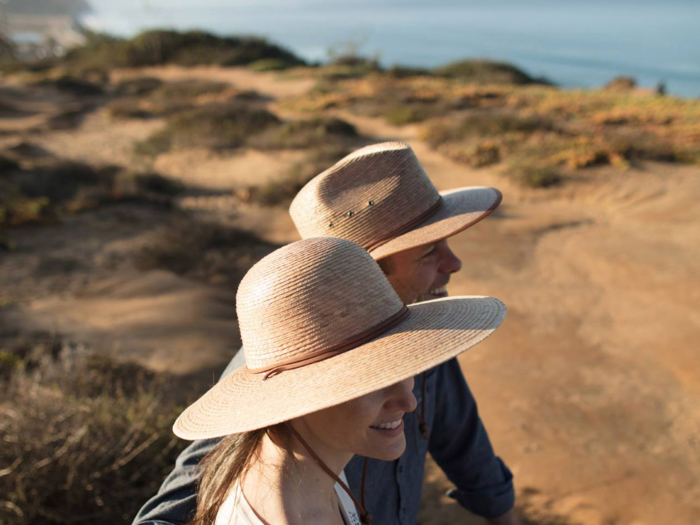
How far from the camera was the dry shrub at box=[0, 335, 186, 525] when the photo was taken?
274 centimetres

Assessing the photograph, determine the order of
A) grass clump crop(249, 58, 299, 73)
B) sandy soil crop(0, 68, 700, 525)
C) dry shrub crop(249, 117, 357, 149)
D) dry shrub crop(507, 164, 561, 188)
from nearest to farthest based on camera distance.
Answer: sandy soil crop(0, 68, 700, 525) < dry shrub crop(507, 164, 561, 188) < dry shrub crop(249, 117, 357, 149) < grass clump crop(249, 58, 299, 73)

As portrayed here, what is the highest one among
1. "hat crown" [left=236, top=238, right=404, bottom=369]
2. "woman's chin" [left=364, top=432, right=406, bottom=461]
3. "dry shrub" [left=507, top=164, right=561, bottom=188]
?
"hat crown" [left=236, top=238, right=404, bottom=369]

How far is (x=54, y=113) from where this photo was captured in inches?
724

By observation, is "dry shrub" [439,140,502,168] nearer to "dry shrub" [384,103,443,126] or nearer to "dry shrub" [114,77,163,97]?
"dry shrub" [384,103,443,126]

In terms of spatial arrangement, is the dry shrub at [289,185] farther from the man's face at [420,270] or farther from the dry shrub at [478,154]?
the man's face at [420,270]

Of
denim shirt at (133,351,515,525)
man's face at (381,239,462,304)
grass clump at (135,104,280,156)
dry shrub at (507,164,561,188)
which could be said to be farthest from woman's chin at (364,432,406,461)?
grass clump at (135,104,280,156)

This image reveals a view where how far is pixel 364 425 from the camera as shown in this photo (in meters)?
1.22

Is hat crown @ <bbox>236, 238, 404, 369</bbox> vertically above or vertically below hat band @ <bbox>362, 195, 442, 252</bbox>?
above

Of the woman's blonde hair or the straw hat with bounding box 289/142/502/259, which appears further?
the straw hat with bounding box 289/142/502/259

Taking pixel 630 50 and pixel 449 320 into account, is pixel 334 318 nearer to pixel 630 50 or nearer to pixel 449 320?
pixel 449 320

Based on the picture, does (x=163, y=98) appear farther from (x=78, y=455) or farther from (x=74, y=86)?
(x=78, y=455)

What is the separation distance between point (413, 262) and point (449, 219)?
0.23m

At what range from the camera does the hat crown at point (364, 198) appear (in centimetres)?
200

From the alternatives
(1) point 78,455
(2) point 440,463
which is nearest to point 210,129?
(1) point 78,455
